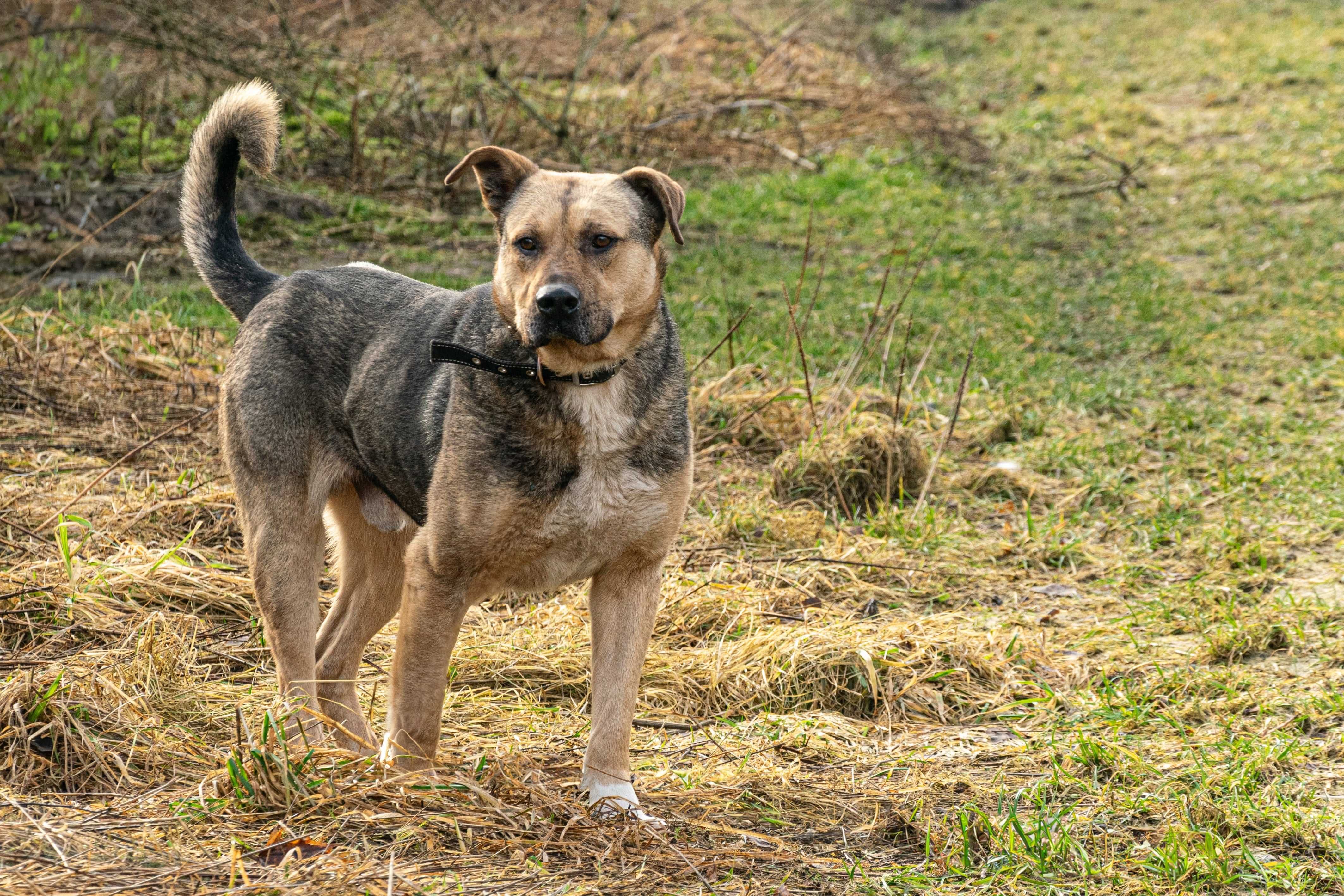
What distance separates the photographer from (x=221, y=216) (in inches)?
184

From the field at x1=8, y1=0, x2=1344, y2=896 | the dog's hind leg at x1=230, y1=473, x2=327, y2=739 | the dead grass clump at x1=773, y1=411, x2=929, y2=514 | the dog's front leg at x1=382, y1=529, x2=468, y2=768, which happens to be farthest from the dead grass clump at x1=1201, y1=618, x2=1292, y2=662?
the dog's hind leg at x1=230, y1=473, x2=327, y2=739

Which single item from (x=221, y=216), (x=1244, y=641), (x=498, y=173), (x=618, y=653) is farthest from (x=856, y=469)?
(x=221, y=216)

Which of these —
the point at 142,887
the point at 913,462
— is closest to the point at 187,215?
the point at 142,887

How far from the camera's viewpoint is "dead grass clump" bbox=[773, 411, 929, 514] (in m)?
6.64

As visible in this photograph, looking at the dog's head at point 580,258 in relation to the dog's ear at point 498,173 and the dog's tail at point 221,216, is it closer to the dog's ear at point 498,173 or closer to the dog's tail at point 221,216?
the dog's ear at point 498,173

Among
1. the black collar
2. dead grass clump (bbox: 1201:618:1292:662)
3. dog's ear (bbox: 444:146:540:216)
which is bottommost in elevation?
dead grass clump (bbox: 1201:618:1292:662)

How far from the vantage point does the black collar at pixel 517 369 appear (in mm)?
3895

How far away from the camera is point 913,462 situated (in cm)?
675

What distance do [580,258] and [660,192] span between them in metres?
0.38

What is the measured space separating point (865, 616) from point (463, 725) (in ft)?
6.05

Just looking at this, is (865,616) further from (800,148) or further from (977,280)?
(800,148)

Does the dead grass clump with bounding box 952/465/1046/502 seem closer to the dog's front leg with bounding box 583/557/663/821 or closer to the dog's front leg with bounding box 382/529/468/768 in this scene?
Result: the dog's front leg with bounding box 583/557/663/821

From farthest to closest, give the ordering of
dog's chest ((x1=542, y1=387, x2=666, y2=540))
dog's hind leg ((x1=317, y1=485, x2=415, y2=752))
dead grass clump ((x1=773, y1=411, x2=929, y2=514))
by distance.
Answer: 1. dead grass clump ((x1=773, y1=411, x2=929, y2=514))
2. dog's hind leg ((x1=317, y1=485, x2=415, y2=752))
3. dog's chest ((x1=542, y1=387, x2=666, y2=540))

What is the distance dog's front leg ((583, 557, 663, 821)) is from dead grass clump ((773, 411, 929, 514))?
2.70m
